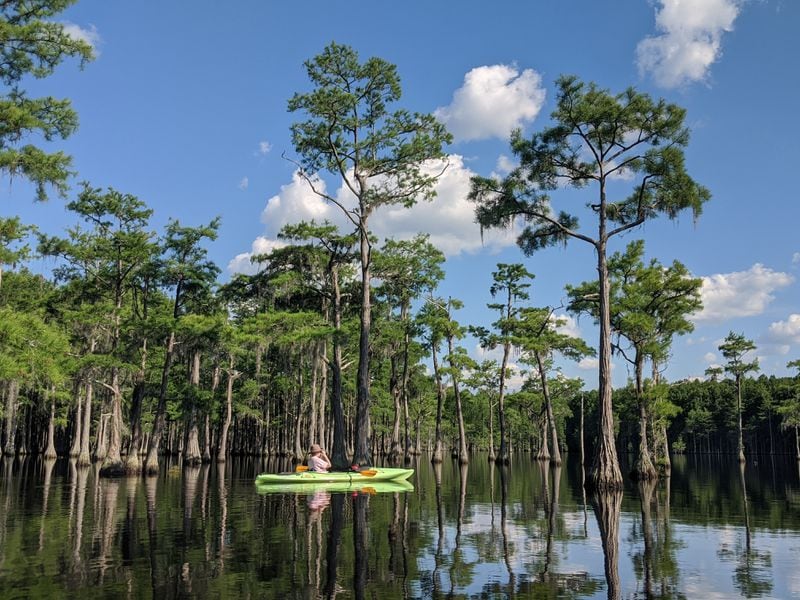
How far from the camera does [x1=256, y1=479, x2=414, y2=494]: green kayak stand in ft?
65.4

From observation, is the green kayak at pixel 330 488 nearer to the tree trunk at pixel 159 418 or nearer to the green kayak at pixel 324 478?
the green kayak at pixel 324 478

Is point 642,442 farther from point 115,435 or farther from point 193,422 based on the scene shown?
point 193,422

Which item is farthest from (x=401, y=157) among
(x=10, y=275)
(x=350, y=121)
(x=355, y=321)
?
(x=10, y=275)

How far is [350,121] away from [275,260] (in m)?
14.7

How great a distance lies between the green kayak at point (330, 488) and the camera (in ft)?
65.4

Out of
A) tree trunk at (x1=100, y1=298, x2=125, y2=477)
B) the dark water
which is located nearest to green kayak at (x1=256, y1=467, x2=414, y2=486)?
the dark water

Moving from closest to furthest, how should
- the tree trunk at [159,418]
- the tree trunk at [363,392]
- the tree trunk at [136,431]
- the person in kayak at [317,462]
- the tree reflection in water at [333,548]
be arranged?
1. the tree reflection in water at [333,548]
2. the person in kayak at [317,462]
3. the tree trunk at [363,392]
4. the tree trunk at [136,431]
5. the tree trunk at [159,418]

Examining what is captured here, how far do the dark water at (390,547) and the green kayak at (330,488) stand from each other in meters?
1.21

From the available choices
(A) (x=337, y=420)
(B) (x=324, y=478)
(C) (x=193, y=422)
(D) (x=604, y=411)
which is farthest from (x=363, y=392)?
(C) (x=193, y=422)

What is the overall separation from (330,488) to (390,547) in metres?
10.4

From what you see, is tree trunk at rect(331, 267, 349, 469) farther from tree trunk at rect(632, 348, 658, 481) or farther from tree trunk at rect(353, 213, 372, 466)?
tree trunk at rect(632, 348, 658, 481)

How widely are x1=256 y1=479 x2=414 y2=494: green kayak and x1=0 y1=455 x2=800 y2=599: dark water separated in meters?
1.21

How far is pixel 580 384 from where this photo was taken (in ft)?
186

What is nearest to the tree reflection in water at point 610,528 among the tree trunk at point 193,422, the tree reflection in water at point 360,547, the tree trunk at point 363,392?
the tree reflection in water at point 360,547
